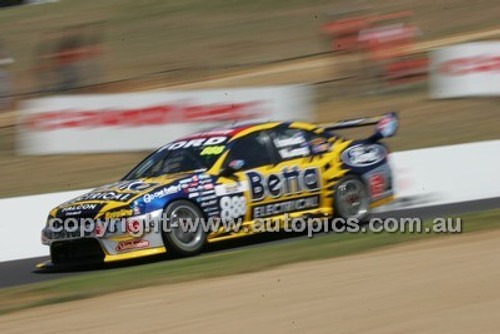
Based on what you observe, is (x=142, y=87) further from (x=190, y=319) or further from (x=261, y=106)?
(x=190, y=319)

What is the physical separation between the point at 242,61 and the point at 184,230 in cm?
1889

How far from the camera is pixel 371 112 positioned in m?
21.0

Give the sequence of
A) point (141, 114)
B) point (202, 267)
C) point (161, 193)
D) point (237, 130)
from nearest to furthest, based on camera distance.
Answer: point (202, 267) < point (161, 193) < point (237, 130) < point (141, 114)

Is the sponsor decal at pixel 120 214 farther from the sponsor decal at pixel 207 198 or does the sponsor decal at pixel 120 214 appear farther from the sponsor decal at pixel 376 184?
the sponsor decal at pixel 376 184

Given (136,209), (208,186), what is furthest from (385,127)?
(136,209)

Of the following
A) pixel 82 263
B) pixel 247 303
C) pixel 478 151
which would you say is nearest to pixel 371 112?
pixel 478 151

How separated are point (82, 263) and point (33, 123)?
745 cm

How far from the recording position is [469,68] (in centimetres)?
1938

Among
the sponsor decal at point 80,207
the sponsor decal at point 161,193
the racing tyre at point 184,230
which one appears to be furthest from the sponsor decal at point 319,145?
the sponsor decal at point 80,207

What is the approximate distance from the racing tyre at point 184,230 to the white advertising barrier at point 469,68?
33.7 feet

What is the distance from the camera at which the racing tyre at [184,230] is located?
33.0 feet

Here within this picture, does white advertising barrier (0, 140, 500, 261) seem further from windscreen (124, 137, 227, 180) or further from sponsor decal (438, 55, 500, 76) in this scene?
sponsor decal (438, 55, 500, 76)

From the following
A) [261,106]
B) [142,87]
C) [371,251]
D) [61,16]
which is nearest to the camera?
[371,251]

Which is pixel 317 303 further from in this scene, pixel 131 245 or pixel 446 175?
pixel 446 175
